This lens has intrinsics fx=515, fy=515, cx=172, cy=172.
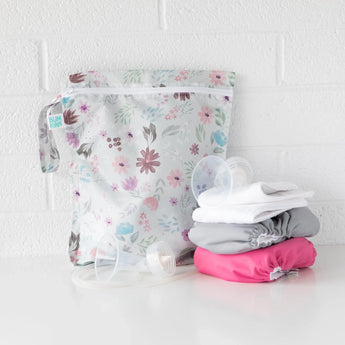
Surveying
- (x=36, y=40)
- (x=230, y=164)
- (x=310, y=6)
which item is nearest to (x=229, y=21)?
(x=310, y=6)

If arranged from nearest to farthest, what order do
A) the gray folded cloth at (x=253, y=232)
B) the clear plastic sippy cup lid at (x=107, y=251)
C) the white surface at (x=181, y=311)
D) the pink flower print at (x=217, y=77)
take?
the white surface at (x=181, y=311) < the gray folded cloth at (x=253, y=232) < the clear plastic sippy cup lid at (x=107, y=251) < the pink flower print at (x=217, y=77)

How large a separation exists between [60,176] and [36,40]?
0.35m

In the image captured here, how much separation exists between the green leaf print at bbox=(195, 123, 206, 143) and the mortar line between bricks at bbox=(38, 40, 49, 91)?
0.40m

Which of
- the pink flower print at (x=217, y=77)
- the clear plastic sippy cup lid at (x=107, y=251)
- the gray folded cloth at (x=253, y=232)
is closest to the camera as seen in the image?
the gray folded cloth at (x=253, y=232)

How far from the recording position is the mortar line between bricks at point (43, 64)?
132cm

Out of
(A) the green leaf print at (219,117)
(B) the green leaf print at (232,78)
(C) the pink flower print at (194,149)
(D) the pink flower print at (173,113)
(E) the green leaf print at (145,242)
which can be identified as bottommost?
(E) the green leaf print at (145,242)

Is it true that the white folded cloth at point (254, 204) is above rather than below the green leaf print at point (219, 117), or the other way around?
below

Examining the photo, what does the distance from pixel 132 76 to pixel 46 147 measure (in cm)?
28

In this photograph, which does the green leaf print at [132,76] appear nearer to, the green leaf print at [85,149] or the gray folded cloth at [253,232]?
the green leaf print at [85,149]

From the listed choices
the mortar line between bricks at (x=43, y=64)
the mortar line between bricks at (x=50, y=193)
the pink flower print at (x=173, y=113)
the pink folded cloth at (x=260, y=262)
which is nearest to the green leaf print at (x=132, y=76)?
the pink flower print at (x=173, y=113)

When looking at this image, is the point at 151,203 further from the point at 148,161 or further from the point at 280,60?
the point at 280,60

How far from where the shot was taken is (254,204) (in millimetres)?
1031

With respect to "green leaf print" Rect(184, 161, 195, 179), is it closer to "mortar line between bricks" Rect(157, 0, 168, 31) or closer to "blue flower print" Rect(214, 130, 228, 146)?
"blue flower print" Rect(214, 130, 228, 146)

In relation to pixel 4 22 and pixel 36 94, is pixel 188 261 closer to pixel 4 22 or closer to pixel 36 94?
pixel 36 94
